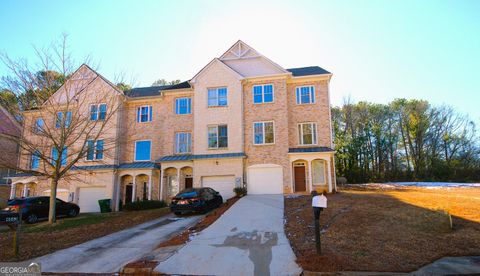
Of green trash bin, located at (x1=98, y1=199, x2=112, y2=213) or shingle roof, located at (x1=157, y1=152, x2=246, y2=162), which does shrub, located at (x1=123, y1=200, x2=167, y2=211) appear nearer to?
green trash bin, located at (x1=98, y1=199, x2=112, y2=213)

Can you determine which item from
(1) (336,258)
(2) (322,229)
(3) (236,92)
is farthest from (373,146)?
(1) (336,258)

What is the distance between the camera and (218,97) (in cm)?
2453

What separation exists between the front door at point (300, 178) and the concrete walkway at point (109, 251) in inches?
431

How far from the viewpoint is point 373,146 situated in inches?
1822

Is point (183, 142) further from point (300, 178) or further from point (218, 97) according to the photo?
point (300, 178)

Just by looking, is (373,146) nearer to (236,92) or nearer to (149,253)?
(236,92)

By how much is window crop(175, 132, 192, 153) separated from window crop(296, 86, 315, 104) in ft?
31.4

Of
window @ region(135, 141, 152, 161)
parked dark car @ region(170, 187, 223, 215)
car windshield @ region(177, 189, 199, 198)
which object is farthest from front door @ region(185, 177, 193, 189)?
car windshield @ region(177, 189, 199, 198)

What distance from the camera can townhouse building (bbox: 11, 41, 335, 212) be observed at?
74.4 feet

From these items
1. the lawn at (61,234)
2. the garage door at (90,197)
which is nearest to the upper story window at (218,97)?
the lawn at (61,234)

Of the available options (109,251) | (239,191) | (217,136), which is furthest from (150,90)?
(109,251)

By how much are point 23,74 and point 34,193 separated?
15.0 metres

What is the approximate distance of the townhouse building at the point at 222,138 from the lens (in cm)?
2269

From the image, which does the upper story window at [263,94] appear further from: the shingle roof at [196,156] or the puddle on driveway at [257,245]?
the puddle on driveway at [257,245]
